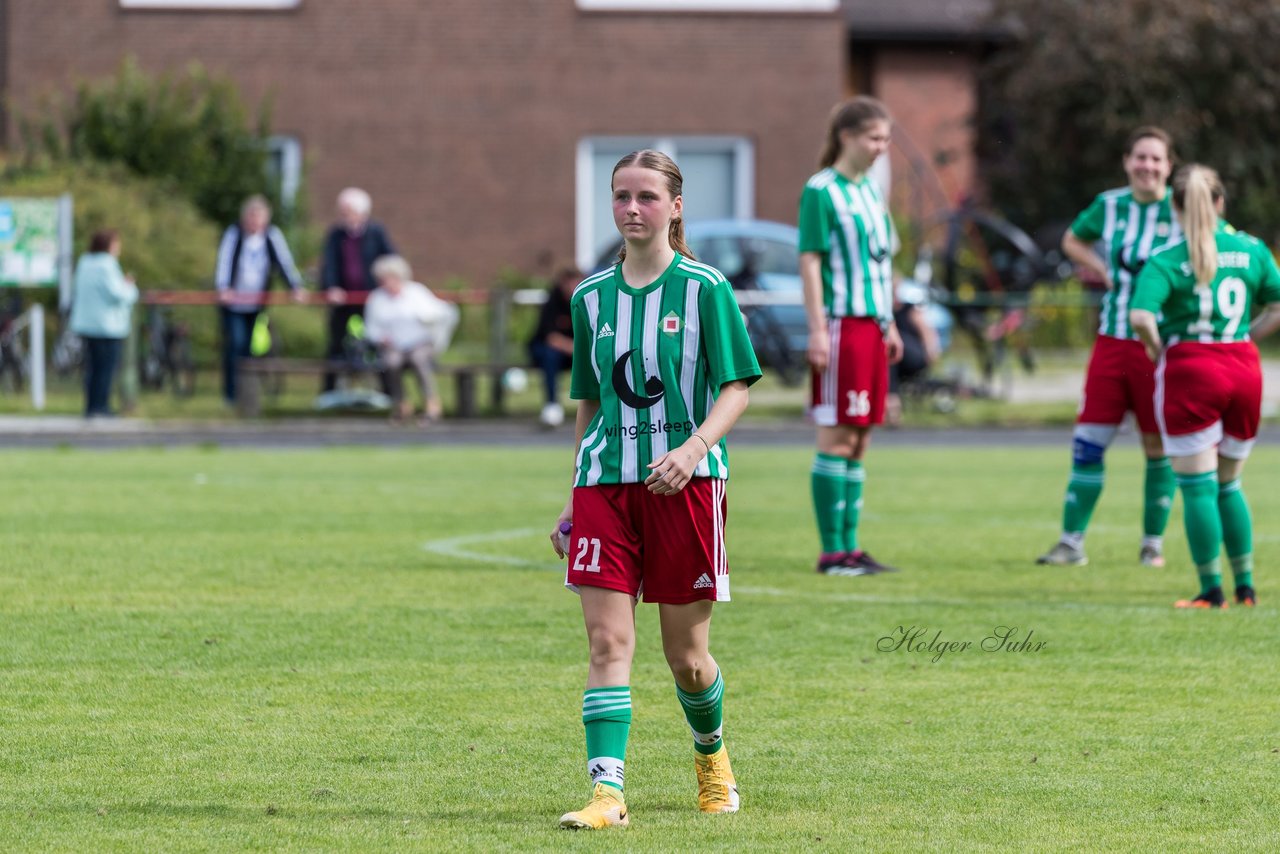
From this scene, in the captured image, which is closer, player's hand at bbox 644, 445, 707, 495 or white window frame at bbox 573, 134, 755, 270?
player's hand at bbox 644, 445, 707, 495

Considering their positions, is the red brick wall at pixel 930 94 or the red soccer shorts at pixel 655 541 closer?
the red soccer shorts at pixel 655 541

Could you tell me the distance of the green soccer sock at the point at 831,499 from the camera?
34.1 ft

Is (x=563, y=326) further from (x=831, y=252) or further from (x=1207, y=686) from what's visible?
(x=1207, y=686)

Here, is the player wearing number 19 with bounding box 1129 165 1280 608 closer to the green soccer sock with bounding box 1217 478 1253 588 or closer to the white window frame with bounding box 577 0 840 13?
the green soccer sock with bounding box 1217 478 1253 588

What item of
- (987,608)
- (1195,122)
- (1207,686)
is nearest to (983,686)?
(1207,686)

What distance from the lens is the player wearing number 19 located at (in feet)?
28.9

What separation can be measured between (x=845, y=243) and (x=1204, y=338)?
199cm

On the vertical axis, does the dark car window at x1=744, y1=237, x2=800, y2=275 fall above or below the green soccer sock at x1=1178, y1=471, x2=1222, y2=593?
above

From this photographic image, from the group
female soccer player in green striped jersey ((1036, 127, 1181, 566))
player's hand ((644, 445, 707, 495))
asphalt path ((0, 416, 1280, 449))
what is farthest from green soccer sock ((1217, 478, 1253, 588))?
asphalt path ((0, 416, 1280, 449))

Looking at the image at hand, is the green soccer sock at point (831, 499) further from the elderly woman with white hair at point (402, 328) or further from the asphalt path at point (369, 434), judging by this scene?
the elderly woman with white hair at point (402, 328)

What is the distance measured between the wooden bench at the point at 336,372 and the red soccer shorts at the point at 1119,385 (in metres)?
11.8

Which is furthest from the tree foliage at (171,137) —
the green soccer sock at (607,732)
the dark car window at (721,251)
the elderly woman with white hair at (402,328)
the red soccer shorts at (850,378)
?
the green soccer sock at (607,732)

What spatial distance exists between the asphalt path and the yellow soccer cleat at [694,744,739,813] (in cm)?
1339

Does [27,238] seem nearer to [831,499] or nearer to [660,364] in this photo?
[831,499]
